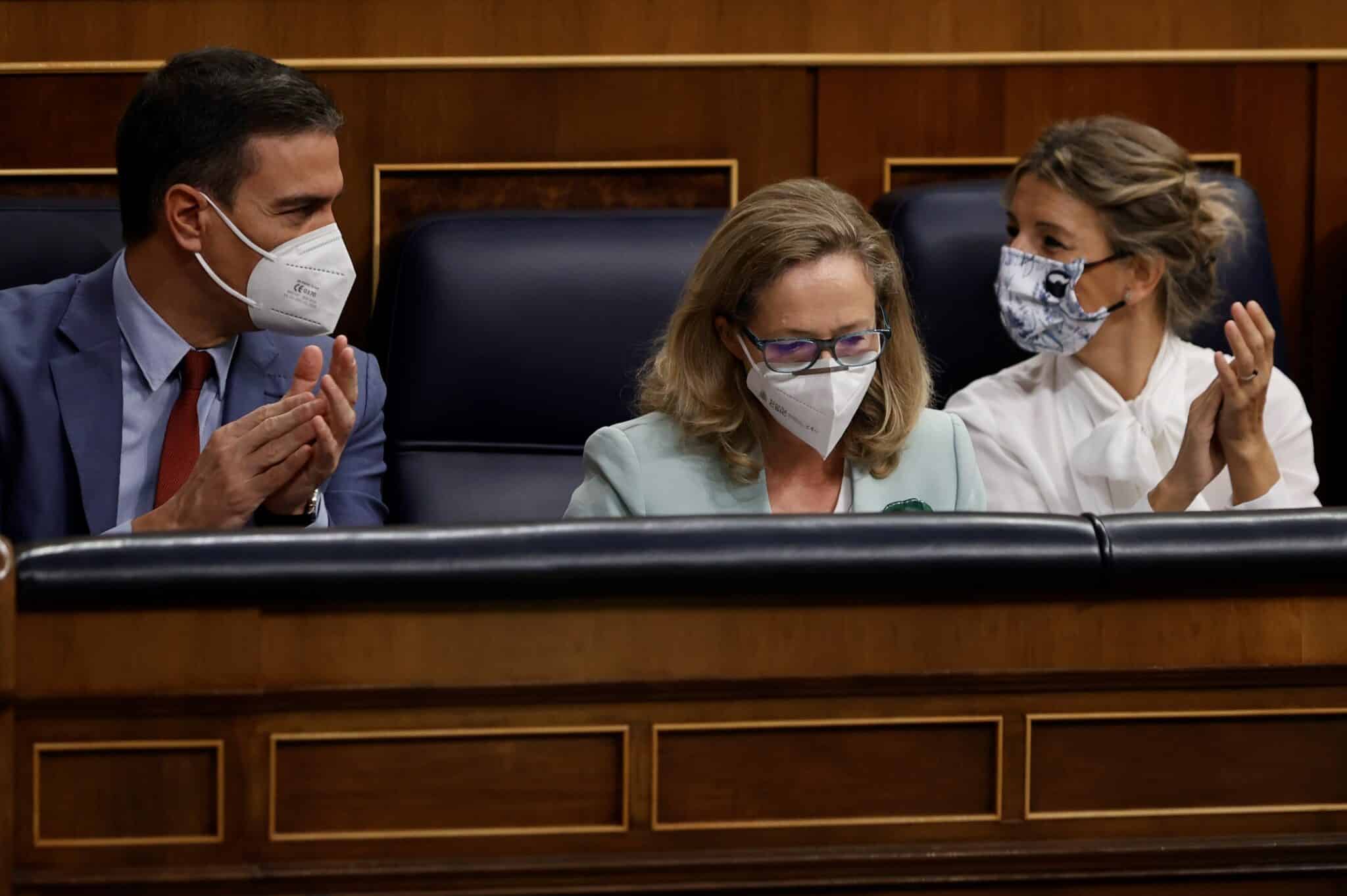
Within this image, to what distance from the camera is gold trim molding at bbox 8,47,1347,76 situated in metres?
2.35

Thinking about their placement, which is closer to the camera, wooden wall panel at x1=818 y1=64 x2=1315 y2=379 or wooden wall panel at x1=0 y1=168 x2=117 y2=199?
wooden wall panel at x1=0 y1=168 x2=117 y2=199

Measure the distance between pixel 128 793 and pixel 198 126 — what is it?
3.22ft

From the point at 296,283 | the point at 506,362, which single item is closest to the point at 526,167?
the point at 506,362

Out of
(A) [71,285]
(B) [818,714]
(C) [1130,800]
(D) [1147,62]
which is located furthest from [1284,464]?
(A) [71,285]

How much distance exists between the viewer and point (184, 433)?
1.84 metres

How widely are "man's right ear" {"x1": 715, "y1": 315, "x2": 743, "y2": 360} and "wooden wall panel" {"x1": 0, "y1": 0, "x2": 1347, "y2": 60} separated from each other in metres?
0.79

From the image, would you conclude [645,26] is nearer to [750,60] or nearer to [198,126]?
[750,60]

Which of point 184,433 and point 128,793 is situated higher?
point 184,433

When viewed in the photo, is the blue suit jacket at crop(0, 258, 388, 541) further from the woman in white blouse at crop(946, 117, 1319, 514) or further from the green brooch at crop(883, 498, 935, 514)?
the woman in white blouse at crop(946, 117, 1319, 514)

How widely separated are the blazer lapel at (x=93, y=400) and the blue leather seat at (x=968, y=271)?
106 centimetres

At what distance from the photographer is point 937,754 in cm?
123

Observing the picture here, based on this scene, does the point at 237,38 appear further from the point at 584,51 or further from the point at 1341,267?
the point at 1341,267

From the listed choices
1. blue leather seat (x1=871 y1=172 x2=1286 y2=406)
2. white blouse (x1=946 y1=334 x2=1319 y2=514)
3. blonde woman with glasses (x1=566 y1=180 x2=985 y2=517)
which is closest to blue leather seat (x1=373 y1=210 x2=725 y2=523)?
blonde woman with glasses (x1=566 y1=180 x2=985 y2=517)

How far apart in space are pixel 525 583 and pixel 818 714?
243mm
